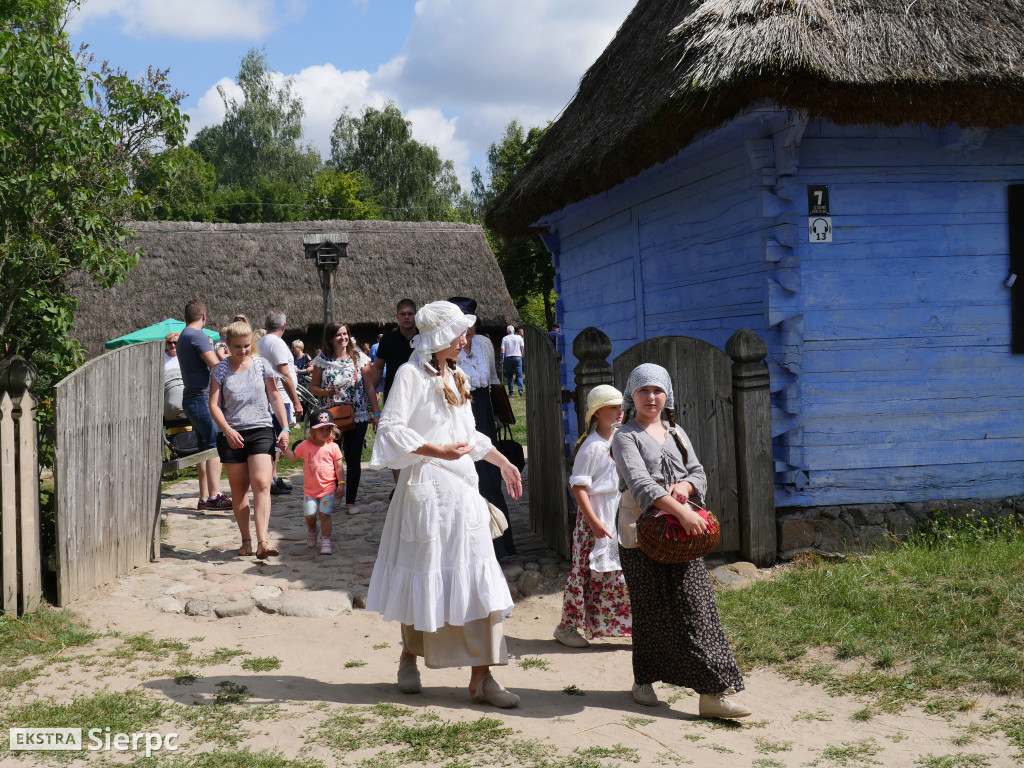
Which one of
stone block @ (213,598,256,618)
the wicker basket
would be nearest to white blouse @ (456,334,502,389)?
stone block @ (213,598,256,618)

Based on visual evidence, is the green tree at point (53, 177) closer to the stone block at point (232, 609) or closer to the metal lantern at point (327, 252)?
the stone block at point (232, 609)

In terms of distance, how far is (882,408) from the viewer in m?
6.19

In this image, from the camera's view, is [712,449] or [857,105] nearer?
[857,105]

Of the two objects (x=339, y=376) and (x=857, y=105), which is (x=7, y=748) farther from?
(x=857, y=105)

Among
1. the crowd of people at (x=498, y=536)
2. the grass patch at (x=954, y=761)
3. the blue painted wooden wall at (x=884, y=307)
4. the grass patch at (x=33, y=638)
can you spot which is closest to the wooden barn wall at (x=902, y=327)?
Answer: the blue painted wooden wall at (x=884, y=307)

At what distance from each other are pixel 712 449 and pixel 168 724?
3.74 meters

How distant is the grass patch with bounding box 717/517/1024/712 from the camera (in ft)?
13.2

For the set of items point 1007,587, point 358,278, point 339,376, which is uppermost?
point 358,278

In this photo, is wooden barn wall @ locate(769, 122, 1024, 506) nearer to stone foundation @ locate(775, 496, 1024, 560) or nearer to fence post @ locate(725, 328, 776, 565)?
stone foundation @ locate(775, 496, 1024, 560)

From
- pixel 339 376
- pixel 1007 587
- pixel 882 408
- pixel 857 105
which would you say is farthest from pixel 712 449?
pixel 339 376

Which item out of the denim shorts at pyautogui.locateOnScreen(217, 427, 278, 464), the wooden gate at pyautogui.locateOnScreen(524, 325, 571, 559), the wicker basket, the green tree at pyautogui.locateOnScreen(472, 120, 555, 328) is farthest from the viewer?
the green tree at pyautogui.locateOnScreen(472, 120, 555, 328)

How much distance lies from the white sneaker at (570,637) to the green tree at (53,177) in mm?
3887

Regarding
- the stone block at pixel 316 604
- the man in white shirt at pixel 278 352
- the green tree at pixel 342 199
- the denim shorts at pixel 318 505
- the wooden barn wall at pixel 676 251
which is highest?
the green tree at pixel 342 199

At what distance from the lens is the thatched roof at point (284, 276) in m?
21.7
